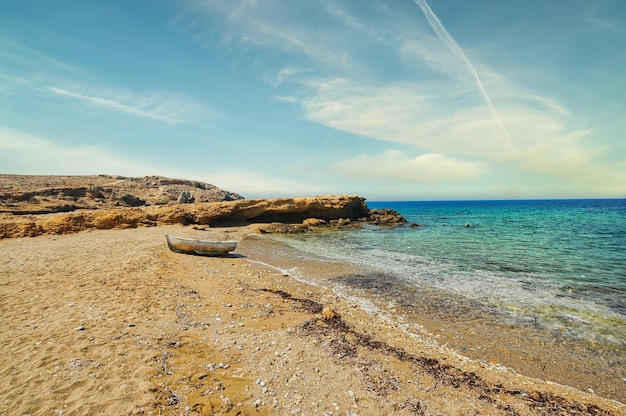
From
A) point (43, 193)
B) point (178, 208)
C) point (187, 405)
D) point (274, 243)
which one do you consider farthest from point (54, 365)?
point (43, 193)

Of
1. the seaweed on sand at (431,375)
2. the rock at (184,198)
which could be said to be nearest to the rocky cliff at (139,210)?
the rock at (184,198)

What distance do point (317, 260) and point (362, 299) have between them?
7.28 m

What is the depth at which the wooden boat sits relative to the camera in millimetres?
17281

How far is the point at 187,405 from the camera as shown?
4.67m

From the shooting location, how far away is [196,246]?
17.4 metres

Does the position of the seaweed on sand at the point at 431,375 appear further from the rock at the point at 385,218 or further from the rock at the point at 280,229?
the rock at the point at 385,218

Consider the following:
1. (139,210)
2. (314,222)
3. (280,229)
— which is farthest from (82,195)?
(314,222)

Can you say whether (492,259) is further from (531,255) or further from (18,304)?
(18,304)

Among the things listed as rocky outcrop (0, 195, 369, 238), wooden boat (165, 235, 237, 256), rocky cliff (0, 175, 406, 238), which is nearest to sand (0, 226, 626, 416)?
wooden boat (165, 235, 237, 256)

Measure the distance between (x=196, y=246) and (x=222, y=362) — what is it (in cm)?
1258

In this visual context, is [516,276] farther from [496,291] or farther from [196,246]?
[196,246]

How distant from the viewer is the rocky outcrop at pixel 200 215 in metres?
22.0

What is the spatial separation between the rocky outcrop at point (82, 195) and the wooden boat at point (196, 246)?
25284 mm

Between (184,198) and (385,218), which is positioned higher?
(184,198)
